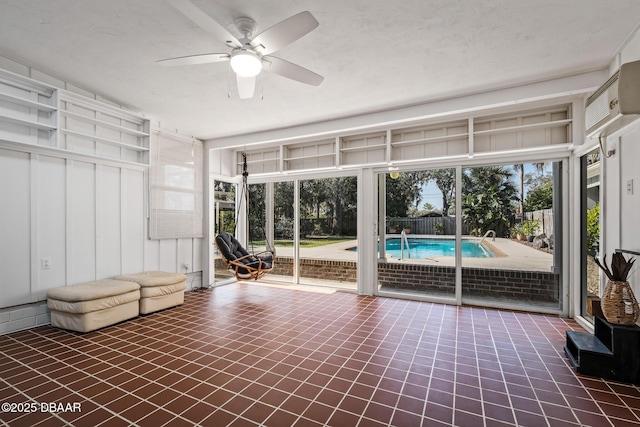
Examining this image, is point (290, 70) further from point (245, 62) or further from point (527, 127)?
point (527, 127)

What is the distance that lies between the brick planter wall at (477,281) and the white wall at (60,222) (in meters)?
3.70

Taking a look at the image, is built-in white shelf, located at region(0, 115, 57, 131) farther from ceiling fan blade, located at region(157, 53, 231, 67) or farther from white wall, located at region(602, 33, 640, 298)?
white wall, located at region(602, 33, 640, 298)

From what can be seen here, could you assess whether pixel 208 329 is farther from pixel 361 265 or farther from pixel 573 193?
pixel 573 193

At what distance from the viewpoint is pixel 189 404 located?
1.96 meters

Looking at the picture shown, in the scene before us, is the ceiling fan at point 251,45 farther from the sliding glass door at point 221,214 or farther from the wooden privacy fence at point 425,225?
the sliding glass door at point 221,214

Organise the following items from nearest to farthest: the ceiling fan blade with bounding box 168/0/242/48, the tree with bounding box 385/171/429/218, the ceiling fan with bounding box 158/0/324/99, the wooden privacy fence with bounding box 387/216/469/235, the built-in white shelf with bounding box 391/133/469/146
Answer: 1. the ceiling fan blade with bounding box 168/0/242/48
2. the ceiling fan with bounding box 158/0/324/99
3. the built-in white shelf with bounding box 391/133/469/146
4. the wooden privacy fence with bounding box 387/216/469/235
5. the tree with bounding box 385/171/429/218

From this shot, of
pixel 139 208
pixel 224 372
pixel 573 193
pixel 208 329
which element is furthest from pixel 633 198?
pixel 139 208

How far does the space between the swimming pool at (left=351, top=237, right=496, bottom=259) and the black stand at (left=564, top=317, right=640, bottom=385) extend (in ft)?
6.15

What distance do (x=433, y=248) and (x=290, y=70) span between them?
10.9ft

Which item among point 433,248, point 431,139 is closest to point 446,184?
point 431,139

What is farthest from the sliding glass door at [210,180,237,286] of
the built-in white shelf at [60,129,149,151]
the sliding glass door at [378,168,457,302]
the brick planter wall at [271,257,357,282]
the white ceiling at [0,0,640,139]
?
the sliding glass door at [378,168,457,302]

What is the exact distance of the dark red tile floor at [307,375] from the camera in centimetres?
187

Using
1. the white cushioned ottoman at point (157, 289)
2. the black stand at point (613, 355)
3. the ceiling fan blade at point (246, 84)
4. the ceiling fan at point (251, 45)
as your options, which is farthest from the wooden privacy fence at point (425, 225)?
the white cushioned ottoman at point (157, 289)

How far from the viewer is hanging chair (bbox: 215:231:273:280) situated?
14.8 ft
